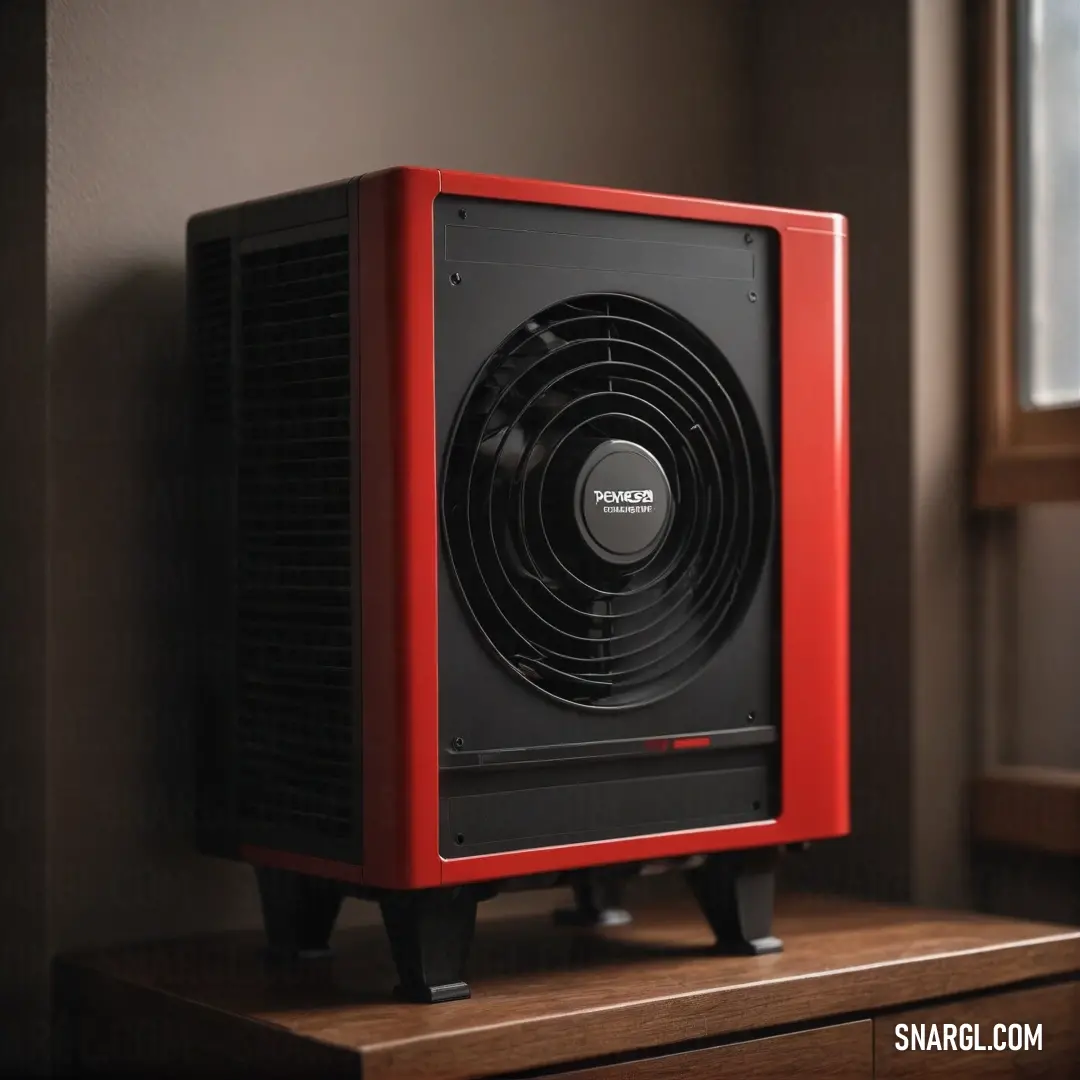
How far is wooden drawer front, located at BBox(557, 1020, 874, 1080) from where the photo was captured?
1196mm

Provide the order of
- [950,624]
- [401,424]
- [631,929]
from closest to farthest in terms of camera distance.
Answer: [401,424], [631,929], [950,624]

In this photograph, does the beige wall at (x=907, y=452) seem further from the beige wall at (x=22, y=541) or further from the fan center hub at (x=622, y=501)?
the beige wall at (x=22, y=541)

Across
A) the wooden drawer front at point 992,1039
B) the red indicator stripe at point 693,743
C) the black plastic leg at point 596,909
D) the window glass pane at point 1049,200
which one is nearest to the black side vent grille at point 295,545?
the red indicator stripe at point 693,743

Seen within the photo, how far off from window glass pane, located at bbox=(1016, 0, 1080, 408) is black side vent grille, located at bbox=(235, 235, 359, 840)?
79 cm

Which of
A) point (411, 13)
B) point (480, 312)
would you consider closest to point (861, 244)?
point (411, 13)

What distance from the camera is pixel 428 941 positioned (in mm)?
1197

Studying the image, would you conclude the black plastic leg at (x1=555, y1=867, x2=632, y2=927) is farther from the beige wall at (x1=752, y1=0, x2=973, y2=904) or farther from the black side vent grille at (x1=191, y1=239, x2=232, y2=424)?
the black side vent grille at (x1=191, y1=239, x2=232, y2=424)

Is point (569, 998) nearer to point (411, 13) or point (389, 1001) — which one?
point (389, 1001)

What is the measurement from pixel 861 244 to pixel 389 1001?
3.03ft

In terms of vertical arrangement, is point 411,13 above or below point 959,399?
above

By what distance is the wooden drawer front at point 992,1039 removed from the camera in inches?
52.4

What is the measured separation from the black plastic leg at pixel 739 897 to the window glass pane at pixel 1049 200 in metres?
0.61

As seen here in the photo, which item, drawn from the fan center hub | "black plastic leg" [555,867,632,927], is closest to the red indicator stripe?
the fan center hub

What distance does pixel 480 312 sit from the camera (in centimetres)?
121
